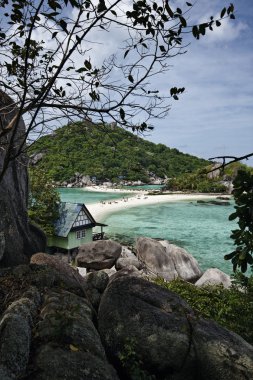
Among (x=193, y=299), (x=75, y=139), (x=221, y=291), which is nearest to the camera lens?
(x=75, y=139)

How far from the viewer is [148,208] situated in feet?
206

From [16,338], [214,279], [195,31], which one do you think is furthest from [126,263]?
[195,31]

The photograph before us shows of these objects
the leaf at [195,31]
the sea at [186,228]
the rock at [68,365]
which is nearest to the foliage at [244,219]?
the leaf at [195,31]

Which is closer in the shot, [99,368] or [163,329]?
[99,368]

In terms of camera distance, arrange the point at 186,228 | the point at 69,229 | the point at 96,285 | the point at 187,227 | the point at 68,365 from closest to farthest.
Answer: the point at 68,365 < the point at 96,285 < the point at 69,229 < the point at 186,228 < the point at 187,227

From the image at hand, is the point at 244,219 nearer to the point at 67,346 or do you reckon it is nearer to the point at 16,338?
the point at 67,346

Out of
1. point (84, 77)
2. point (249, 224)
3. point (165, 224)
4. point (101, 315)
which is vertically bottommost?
point (165, 224)

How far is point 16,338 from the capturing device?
5027mm

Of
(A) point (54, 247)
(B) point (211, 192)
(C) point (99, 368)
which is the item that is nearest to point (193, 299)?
(C) point (99, 368)

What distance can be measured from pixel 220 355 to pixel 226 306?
230 inches

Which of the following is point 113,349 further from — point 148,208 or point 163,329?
point 148,208

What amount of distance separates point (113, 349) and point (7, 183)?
6241 millimetres

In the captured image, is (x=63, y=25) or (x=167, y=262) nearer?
(x=63, y=25)

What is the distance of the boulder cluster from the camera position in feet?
16.1
